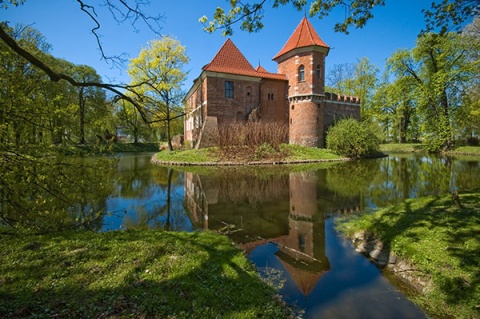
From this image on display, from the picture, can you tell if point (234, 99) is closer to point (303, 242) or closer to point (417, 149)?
point (303, 242)

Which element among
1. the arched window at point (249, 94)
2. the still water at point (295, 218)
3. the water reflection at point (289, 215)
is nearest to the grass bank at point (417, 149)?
the still water at point (295, 218)

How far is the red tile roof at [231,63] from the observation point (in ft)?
79.7

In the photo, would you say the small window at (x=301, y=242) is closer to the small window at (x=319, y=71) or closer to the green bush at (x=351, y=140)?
the green bush at (x=351, y=140)

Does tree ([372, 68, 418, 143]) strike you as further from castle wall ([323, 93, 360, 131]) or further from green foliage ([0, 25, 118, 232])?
green foliage ([0, 25, 118, 232])

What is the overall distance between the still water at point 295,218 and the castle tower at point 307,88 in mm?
11649

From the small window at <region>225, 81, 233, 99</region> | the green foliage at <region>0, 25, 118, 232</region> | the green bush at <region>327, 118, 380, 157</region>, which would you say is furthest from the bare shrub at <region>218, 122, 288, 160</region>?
the green foliage at <region>0, 25, 118, 232</region>

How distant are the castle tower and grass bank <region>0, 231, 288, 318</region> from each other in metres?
22.1

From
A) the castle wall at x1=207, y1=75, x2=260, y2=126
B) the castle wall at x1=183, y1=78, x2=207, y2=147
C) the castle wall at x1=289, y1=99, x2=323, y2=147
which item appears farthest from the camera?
the castle wall at x1=289, y1=99, x2=323, y2=147

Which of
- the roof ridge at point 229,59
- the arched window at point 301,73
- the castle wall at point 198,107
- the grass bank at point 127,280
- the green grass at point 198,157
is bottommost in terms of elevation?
the grass bank at point 127,280

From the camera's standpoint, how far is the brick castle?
2412 centimetres

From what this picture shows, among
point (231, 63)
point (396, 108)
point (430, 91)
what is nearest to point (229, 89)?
point (231, 63)

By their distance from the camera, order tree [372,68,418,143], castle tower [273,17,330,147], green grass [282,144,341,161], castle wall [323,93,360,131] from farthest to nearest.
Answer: tree [372,68,418,143] < castle wall [323,93,360,131] < castle tower [273,17,330,147] < green grass [282,144,341,161]

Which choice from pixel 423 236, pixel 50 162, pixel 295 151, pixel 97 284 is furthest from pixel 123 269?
pixel 295 151

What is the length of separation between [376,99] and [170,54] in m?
31.0
